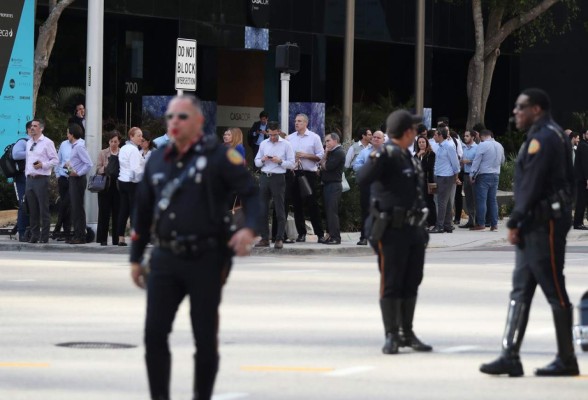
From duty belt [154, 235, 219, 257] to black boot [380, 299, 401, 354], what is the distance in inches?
149

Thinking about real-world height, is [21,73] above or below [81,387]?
above

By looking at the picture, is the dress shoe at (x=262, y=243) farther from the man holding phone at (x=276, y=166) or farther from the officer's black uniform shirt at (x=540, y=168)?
the officer's black uniform shirt at (x=540, y=168)

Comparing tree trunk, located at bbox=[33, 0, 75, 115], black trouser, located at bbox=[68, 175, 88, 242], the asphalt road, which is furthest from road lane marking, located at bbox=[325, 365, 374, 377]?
tree trunk, located at bbox=[33, 0, 75, 115]

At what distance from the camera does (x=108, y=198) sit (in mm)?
23188

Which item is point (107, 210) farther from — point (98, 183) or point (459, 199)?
point (459, 199)

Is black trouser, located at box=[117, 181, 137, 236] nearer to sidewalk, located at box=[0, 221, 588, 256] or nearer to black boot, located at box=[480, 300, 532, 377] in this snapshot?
sidewalk, located at box=[0, 221, 588, 256]

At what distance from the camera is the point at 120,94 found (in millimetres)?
37469

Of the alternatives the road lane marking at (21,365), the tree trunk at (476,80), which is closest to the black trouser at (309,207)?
the road lane marking at (21,365)

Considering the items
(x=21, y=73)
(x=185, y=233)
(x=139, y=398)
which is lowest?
(x=139, y=398)

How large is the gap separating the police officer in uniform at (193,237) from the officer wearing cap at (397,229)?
→ 352cm

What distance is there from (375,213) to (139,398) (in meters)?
3.08

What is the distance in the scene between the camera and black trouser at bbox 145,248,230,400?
7.94m

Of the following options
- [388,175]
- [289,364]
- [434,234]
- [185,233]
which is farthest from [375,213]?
[434,234]

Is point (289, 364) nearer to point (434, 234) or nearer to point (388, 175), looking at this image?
point (388, 175)
